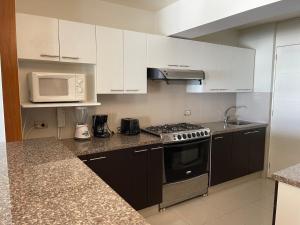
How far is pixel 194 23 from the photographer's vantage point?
2.42 m

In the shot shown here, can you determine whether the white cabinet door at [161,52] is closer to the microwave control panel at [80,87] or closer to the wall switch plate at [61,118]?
the microwave control panel at [80,87]

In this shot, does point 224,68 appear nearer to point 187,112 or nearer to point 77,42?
point 187,112

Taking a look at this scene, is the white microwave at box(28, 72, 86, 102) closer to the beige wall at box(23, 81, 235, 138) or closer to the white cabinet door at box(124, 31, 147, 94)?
the beige wall at box(23, 81, 235, 138)

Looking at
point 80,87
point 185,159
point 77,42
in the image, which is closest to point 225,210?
point 185,159

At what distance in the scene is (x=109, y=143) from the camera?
7.40 feet

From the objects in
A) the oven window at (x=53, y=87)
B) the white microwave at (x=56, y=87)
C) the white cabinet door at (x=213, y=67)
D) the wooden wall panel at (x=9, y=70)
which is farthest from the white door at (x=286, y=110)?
the wooden wall panel at (x=9, y=70)

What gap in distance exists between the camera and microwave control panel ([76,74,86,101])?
2.18 metres

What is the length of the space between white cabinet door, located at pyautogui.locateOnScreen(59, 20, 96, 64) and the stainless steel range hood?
742 mm

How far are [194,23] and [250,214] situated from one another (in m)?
2.27

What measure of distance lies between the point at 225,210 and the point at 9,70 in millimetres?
2666

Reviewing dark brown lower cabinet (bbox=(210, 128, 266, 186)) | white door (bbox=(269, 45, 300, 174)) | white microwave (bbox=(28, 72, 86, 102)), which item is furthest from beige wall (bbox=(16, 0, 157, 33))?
white door (bbox=(269, 45, 300, 174))

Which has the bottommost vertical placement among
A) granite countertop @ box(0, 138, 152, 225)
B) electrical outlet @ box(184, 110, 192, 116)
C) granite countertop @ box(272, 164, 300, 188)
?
granite countertop @ box(272, 164, 300, 188)

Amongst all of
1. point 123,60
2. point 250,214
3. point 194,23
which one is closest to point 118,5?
point 123,60

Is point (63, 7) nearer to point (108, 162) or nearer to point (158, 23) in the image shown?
point (158, 23)
